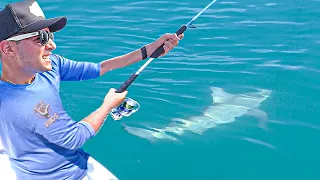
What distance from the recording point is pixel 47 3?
11766mm

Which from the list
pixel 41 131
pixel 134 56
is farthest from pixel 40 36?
pixel 134 56

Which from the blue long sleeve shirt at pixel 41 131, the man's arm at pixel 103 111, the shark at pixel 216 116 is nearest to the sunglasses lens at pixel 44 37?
the blue long sleeve shirt at pixel 41 131

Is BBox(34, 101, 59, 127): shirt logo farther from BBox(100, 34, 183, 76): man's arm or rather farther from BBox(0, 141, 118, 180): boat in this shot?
BBox(100, 34, 183, 76): man's arm

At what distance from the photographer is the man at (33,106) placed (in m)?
3.17

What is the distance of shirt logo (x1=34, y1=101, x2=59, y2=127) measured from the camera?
3207 mm

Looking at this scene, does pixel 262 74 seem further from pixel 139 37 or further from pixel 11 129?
pixel 11 129

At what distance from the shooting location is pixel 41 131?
3260 mm

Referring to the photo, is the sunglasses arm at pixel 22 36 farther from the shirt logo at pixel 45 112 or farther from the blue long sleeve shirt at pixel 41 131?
the shirt logo at pixel 45 112

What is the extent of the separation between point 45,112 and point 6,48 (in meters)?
0.48

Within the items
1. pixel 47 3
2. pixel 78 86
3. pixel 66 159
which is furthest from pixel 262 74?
pixel 47 3

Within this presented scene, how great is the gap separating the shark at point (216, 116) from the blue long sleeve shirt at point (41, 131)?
2801 millimetres

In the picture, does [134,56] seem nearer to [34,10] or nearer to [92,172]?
[92,172]

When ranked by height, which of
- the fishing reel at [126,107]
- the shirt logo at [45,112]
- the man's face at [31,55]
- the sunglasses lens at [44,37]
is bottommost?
the fishing reel at [126,107]

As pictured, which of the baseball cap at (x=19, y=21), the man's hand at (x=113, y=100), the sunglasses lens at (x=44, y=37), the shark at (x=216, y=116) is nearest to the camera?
the baseball cap at (x=19, y=21)
